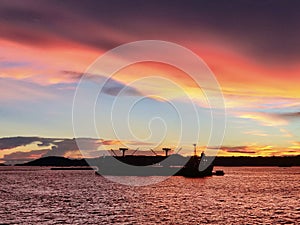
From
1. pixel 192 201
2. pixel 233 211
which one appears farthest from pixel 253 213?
pixel 192 201

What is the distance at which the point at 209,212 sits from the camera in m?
79.2

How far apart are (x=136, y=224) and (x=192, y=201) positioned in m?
36.5

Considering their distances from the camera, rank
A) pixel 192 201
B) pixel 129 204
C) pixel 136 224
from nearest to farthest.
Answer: pixel 136 224, pixel 129 204, pixel 192 201

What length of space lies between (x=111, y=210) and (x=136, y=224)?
17506mm

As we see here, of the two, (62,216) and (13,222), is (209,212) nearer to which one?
(62,216)

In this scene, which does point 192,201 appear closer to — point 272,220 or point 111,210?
point 111,210

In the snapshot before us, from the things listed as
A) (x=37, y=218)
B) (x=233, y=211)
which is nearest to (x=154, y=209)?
(x=233, y=211)

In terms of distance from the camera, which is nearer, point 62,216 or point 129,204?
point 62,216

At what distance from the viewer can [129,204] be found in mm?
92125

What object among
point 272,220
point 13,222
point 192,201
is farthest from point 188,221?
point 192,201

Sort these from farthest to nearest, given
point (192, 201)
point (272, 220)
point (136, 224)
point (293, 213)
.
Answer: point (192, 201) < point (293, 213) < point (272, 220) < point (136, 224)

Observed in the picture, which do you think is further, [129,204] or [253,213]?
[129,204]

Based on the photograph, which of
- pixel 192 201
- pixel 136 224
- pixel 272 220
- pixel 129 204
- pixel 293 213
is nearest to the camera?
pixel 136 224

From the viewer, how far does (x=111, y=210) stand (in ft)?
268
